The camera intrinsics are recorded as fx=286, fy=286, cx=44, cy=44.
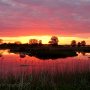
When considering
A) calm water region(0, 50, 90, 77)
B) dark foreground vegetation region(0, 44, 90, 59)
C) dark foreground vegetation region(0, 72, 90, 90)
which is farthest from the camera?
dark foreground vegetation region(0, 44, 90, 59)

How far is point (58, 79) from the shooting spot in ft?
69.6

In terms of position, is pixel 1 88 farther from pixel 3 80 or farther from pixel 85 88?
pixel 85 88

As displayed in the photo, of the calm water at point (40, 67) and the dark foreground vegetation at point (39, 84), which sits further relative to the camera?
the calm water at point (40, 67)

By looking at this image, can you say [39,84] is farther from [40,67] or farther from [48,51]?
[48,51]

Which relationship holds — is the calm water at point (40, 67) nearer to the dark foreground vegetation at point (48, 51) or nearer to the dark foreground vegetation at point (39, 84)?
the dark foreground vegetation at point (39, 84)

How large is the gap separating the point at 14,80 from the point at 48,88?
3087 millimetres

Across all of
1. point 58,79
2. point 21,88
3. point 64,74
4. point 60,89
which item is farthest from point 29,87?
point 64,74

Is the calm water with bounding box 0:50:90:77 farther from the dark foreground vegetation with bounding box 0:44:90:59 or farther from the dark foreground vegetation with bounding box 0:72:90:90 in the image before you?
the dark foreground vegetation with bounding box 0:44:90:59

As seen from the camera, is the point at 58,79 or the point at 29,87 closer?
the point at 29,87

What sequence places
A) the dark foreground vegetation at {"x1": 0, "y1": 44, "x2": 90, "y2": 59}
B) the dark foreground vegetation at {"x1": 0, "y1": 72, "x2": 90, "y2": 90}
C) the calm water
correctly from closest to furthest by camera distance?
1. the dark foreground vegetation at {"x1": 0, "y1": 72, "x2": 90, "y2": 90}
2. the calm water
3. the dark foreground vegetation at {"x1": 0, "y1": 44, "x2": 90, "y2": 59}

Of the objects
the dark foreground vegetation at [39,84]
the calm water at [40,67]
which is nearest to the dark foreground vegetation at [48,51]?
the calm water at [40,67]

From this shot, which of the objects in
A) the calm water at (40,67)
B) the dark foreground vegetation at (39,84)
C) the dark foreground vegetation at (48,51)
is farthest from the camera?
the dark foreground vegetation at (48,51)

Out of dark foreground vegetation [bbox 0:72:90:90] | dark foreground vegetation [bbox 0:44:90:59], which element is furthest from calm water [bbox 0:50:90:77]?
dark foreground vegetation [bbox 0:44:90:59]

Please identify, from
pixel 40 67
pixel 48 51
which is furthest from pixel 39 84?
pixel 48 51
